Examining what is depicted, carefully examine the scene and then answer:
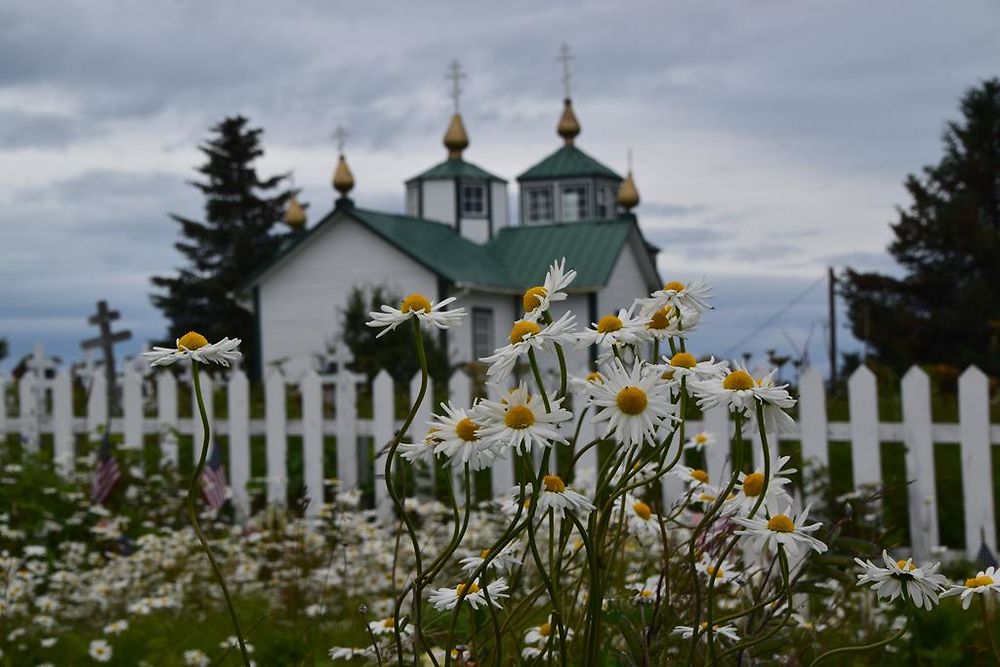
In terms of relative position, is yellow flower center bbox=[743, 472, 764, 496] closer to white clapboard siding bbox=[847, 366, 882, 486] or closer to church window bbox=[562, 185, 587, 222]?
white clapboard siding bbox=[847, 366, 882, 486]

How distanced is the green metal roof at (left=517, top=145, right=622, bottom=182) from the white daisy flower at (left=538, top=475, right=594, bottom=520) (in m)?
26.1

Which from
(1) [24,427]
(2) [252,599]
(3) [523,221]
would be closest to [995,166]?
A: (3) [523,221]

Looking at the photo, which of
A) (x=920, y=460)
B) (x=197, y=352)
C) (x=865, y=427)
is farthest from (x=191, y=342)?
(x=920, y=460)

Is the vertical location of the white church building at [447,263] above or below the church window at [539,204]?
below

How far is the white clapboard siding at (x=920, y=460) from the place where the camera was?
6.73m

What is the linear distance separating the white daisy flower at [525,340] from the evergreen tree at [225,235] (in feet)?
102

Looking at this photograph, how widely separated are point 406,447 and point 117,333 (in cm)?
1758

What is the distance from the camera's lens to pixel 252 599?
463cm

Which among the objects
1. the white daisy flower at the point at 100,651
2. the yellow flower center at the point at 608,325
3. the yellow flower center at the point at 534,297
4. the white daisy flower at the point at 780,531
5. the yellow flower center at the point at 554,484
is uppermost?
the yellow flower center at the point at 534,297

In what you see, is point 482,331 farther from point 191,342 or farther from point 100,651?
point 191,342

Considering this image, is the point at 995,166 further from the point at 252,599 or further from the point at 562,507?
the point at 562,507

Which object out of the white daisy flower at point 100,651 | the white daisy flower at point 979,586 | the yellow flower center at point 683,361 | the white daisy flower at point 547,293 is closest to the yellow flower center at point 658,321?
the yellow flower center at point 683,361

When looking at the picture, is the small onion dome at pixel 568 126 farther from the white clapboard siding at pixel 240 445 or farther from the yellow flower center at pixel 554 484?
the yellow flower center at pixel 554 484

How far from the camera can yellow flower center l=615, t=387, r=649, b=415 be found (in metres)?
1.44
